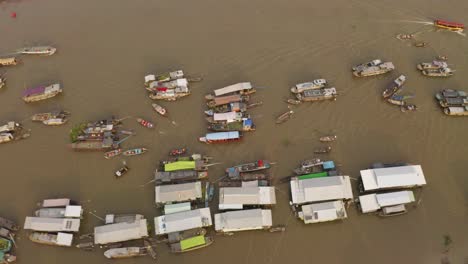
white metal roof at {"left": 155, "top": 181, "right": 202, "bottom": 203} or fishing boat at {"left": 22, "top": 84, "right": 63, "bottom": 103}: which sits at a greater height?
fishing boat at {"left": 22, "top": 84, "right": 63, "bottom": 103}

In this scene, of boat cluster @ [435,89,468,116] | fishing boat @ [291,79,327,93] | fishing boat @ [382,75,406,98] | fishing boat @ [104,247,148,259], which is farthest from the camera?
fishing boat @ [291,79,327,93]

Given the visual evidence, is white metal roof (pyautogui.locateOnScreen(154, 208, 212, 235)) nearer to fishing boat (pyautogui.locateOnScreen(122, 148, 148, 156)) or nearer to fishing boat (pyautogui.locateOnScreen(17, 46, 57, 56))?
fishing boat (pyautogui.locateOnScreen(122, 148, 148, 156))

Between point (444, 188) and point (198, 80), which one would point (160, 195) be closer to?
point (198, 80)

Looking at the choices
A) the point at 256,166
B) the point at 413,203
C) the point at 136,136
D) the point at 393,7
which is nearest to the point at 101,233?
the point at 136,136

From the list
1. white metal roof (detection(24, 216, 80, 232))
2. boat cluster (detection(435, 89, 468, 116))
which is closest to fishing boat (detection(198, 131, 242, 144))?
white metal roof (detection(24, 216, 80, 232))

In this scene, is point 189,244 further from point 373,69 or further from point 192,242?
point 373,69
